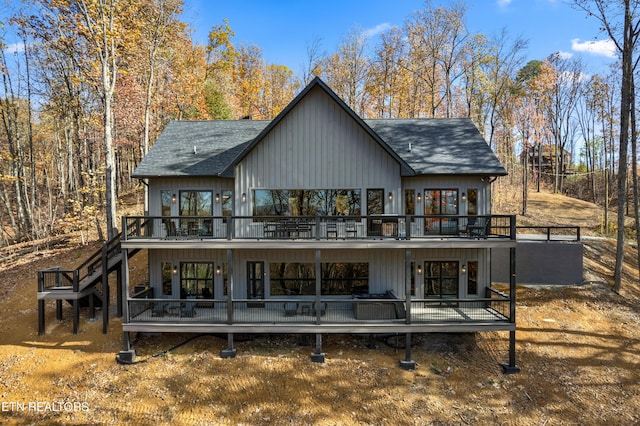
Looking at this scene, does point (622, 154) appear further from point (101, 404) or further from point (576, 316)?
point (101, 404)

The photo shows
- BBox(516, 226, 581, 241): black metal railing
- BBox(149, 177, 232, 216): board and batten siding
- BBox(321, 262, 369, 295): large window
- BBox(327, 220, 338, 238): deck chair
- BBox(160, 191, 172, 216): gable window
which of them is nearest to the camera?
BBox(327, 220, 338, 238): deck chair

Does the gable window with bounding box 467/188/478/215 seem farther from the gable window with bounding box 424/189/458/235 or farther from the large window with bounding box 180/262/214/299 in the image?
the large window with bounding box 180/262/214/299

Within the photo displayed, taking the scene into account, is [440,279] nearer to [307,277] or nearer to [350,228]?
[350,228]

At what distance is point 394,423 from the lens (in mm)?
9117

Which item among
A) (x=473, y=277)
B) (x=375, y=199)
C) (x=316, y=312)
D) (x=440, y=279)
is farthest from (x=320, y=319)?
(x=473, y=277)

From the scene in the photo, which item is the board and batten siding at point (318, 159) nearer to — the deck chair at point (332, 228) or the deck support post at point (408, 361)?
the deck chair at point (332, 228)

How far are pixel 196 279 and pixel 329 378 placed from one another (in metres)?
6.49

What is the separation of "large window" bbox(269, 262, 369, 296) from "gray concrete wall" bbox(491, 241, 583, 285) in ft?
27.2

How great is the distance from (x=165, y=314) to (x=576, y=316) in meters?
16.8

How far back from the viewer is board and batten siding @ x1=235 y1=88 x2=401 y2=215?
13.1 metres

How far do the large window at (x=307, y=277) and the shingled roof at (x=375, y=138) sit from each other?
418cm

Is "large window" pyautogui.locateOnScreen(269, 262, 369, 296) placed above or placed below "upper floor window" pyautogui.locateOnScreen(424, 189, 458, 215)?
below
